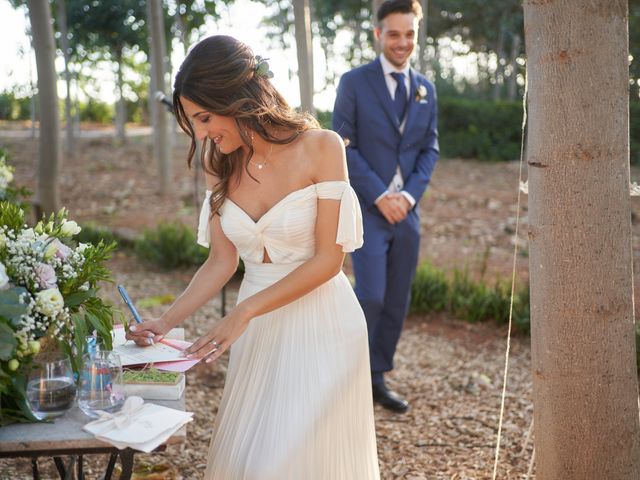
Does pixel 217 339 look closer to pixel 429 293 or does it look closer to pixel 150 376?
pixel 150 376

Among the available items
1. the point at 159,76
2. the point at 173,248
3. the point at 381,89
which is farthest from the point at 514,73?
the point at 381,89

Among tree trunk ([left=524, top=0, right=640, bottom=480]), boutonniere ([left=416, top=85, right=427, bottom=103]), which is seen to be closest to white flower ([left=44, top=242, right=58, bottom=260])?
tree trunk ([left=524, top=0, right=640, bottom=480])

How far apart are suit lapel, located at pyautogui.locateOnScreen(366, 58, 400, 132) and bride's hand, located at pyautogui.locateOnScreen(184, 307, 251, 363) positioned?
2350 mm

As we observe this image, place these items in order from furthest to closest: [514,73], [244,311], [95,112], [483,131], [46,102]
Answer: [95,112] → [514,73] → [483,131] → [46,102] → [244,311]

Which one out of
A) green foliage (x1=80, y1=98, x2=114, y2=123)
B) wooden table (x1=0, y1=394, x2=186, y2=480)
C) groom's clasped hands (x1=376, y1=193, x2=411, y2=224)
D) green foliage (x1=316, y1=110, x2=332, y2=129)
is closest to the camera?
wooden table (x1=0, y1=394, x2=186, y2=480)

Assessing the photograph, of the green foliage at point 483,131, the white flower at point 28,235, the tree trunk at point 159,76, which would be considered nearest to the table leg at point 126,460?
the white flower at point 28,235

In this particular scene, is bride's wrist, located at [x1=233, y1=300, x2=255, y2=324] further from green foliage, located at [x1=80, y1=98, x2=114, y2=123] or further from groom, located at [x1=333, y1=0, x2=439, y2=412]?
green foliage, located at [x1=80, y1=98, x2=114, y2=123]

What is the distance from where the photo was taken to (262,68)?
2.72 m

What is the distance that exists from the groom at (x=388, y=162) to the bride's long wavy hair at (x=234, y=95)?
158 centimetres

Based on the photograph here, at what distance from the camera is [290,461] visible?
251 cm

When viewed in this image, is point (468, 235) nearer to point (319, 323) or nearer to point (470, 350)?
point (470, 350)

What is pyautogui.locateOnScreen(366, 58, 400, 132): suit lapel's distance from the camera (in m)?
4.58

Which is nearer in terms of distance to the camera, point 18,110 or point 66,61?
point 66,61

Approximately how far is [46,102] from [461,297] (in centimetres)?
468
